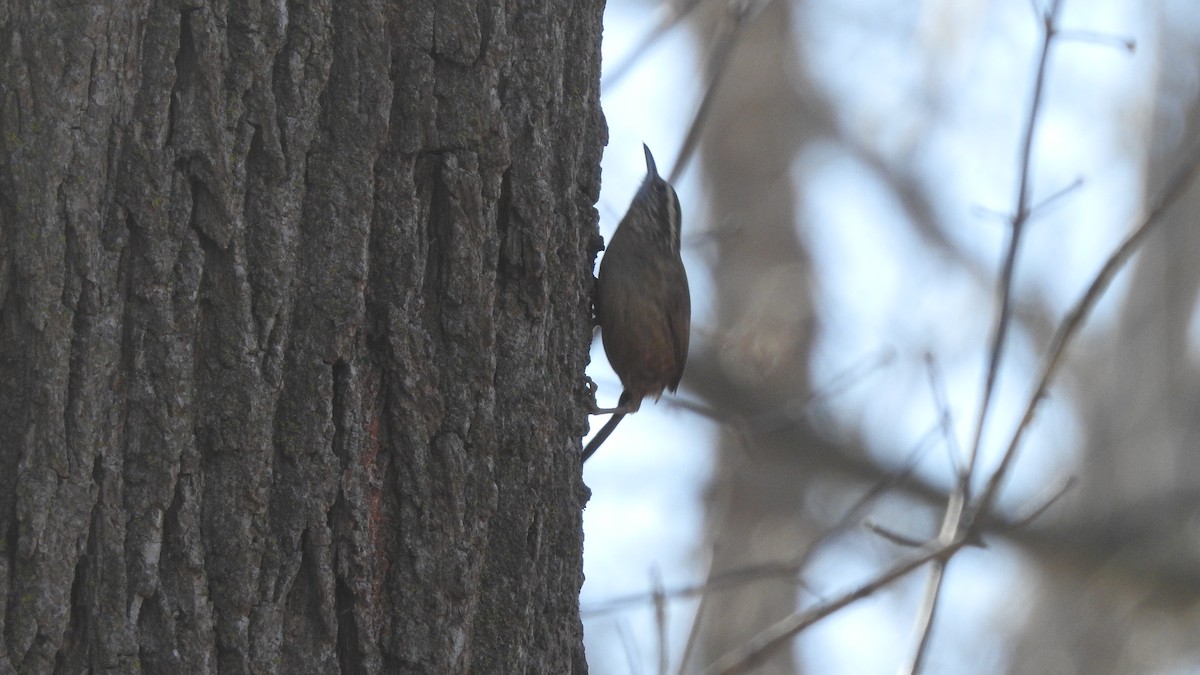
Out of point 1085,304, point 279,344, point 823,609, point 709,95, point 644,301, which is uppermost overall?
point 709,95

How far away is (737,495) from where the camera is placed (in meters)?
10.0

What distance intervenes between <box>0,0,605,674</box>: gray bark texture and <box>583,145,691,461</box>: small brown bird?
4.26ft

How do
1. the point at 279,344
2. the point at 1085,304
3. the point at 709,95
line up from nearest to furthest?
the point at 279,344, the point at 1085,304, the point at 709,95

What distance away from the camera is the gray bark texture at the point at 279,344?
1876 mm

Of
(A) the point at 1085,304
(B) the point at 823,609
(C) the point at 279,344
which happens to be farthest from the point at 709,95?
(C) the point at 279,344

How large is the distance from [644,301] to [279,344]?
6.07 feet

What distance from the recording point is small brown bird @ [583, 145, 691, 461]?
3719mm

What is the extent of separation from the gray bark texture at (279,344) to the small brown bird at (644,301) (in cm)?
130

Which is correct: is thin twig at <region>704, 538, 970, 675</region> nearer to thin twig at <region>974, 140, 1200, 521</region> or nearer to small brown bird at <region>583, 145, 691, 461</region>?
thin twig at <region>974, 140, 1200, 521</region>

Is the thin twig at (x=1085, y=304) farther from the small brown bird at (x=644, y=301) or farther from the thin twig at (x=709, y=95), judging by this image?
the thin twig at (x=709, y=95)

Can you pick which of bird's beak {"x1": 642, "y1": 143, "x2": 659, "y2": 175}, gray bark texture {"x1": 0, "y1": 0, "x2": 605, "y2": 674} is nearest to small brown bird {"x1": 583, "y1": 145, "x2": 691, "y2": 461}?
bird's beak {"x1": 642, "y1": 143, "x2": 659, "y2": 175}

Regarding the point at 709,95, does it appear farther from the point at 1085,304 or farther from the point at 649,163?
the point at 1085,304

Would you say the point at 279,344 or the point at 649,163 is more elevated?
the point at 649,163

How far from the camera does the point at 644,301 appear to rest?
3.77 m
